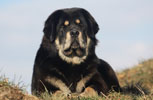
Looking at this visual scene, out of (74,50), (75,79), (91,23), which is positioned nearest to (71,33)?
(74,50)

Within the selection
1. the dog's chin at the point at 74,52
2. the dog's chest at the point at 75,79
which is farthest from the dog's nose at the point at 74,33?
the dog's chest at the point at 75,79

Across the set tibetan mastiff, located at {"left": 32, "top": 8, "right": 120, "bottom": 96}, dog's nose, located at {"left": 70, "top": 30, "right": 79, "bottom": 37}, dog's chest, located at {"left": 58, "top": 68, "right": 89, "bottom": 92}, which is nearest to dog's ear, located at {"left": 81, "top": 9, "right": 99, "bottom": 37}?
tibetan mastiff, located at {"left": 32, "top": 8, "right": 120, "bottom": 96}

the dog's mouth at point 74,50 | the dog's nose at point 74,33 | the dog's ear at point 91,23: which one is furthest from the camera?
the dog's ear at point 91,23

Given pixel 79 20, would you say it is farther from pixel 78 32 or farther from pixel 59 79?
pixel 59 79

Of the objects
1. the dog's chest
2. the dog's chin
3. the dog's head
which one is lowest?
the dog's chest

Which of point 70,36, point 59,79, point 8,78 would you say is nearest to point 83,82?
point 59,79

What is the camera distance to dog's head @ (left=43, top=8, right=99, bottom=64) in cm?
639

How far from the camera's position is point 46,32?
21.9 feet

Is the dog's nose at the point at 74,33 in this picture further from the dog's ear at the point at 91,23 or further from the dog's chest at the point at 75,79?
the dog's chest at the point at 75,79

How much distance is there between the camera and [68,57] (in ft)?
21.7

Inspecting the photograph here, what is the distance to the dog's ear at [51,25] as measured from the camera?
6559 millimetres

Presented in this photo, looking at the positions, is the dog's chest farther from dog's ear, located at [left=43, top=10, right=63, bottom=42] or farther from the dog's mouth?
dog's ear, located at [left=43, top=10, right=63, bottom=42]

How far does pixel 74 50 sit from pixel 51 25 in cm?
61

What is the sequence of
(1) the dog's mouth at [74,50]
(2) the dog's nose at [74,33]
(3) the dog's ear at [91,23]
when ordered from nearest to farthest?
(2) the dog's nose at [74,33] → (1) the dog's mouth at [74,50] → (3) the dog's ear at [91,23]
